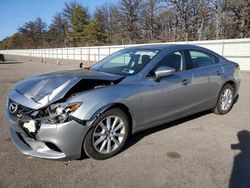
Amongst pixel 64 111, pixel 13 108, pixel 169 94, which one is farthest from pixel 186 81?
pixel 13 108

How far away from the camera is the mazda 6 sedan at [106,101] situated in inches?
125

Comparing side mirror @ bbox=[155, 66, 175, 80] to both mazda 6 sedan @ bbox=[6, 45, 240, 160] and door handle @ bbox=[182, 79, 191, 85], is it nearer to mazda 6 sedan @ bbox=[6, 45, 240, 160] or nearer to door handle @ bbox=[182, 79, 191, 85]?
mazda 6 sedan @ bbox=[6, 45, 240, 160]

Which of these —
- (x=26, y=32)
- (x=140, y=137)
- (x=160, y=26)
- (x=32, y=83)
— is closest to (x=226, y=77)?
(x=140, y=137)

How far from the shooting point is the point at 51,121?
10.3ft

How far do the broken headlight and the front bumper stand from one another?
75 mm

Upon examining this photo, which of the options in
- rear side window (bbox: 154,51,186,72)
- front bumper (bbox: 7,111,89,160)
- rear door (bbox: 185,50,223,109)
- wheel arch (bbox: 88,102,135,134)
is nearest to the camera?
front bumper (bbox: 7,111,89,160)

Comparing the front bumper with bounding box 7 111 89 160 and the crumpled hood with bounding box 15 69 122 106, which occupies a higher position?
the crumpled hood with bounding box 15 69 122 106

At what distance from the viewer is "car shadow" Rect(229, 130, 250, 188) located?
2.96 meters

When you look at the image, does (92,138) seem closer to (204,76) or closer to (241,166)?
(241,166)

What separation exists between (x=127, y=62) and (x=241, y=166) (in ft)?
8.07

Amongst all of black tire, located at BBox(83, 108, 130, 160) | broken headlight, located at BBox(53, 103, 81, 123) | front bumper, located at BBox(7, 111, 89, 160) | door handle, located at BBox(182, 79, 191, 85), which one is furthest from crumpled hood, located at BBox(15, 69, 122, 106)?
door handle, located at BBox(182, 79, 191, 85)

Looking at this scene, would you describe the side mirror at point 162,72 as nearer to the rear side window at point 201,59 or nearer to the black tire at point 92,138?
the black tire at point 92,138

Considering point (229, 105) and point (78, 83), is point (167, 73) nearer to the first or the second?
point (78, 83)

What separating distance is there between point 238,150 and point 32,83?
325 cm
